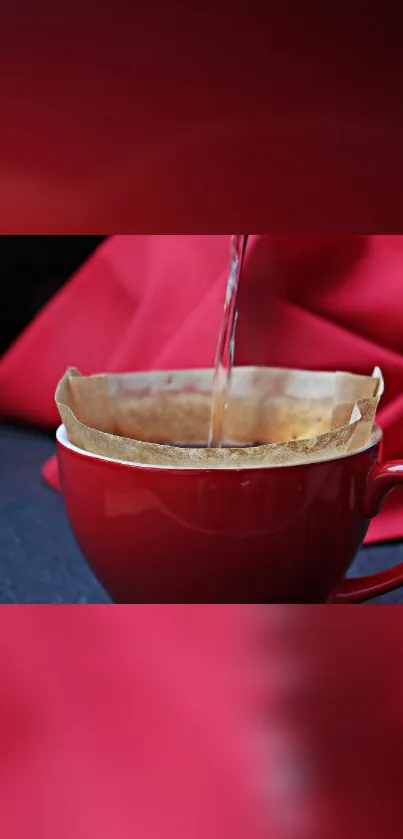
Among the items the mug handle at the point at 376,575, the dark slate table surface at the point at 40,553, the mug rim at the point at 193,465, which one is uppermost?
the mug rim at the point at 193,465

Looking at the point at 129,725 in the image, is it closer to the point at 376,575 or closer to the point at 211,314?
the point at 376,575

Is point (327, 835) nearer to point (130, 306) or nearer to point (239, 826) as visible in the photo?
point (239, 826)

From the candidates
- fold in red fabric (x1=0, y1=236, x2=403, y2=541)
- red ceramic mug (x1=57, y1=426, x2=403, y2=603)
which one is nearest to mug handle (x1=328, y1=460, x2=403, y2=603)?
red ceramic mug (x1=57, y1=426, x2=403, y2=603)

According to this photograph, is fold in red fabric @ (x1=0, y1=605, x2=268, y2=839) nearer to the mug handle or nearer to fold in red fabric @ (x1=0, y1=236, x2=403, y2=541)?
the mug handle

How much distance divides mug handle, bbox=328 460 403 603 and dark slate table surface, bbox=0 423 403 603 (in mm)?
23

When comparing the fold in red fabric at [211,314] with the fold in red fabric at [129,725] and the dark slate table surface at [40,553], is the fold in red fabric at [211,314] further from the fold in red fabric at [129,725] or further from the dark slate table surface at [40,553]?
the fold in red fabric at [129,725]

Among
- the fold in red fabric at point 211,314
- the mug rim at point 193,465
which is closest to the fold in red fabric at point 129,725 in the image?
the mug rim at point 193,465

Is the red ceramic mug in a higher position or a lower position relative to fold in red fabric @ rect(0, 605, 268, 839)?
lower

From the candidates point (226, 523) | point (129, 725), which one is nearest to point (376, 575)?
point (226, 523)

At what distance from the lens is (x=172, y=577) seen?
224mm

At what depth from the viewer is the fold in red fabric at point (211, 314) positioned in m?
0.46

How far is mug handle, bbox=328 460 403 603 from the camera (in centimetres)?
24

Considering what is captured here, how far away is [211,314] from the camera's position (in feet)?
1.58

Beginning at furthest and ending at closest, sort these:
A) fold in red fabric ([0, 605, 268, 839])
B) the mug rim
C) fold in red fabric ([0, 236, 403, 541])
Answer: fold in red fabric ([0, 236, 403, 541]) → the mug rim → fold in red fabric ([0, 605, 268, 839])
